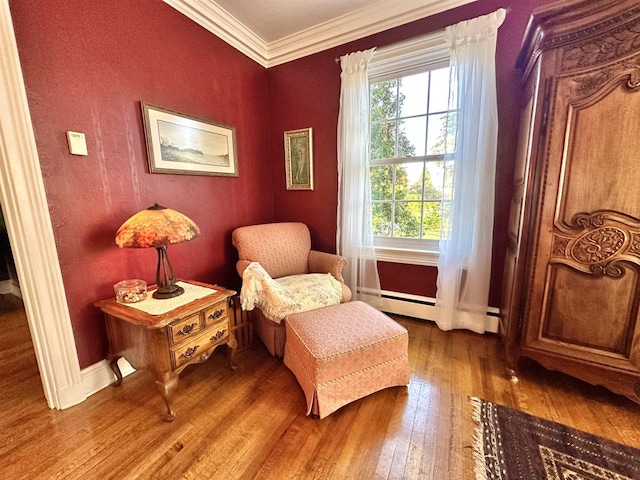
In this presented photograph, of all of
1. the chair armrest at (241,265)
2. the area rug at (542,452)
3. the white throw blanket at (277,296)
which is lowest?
the area rug at (542,452)

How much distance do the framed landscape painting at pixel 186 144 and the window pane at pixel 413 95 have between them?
59.6 inches

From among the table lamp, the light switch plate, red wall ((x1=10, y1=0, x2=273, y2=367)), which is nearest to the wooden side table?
the table lamp

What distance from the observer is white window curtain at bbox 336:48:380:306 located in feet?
7.33

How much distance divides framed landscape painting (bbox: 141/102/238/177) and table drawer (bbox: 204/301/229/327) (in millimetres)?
→ 1037

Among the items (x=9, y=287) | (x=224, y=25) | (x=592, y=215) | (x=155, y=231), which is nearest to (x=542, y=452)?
(x=592, y=215)

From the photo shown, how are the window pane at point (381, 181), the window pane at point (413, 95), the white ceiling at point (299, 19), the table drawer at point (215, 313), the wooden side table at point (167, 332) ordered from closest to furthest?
the wooden side table at point (167, 332), the table drawer at point (215, 313), the white ceiling at point (299, 19), the window pane at point (413, 95), the window pane at point (381, 181)

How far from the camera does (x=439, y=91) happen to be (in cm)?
213

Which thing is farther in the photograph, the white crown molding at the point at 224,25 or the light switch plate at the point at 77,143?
the white crown molding at the point at 224,25

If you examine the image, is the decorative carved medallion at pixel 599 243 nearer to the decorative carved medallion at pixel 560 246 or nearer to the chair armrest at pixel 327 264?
the decorative carved medallion at pixel 560 246

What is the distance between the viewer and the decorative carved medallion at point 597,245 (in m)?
1.26

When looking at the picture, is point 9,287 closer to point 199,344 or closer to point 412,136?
point 199,344

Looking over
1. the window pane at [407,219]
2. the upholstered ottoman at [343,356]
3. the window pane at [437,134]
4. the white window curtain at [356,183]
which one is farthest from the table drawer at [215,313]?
the window pane at [437,134]

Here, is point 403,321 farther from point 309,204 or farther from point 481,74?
point 481,74

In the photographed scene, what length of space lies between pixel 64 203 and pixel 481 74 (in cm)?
273
